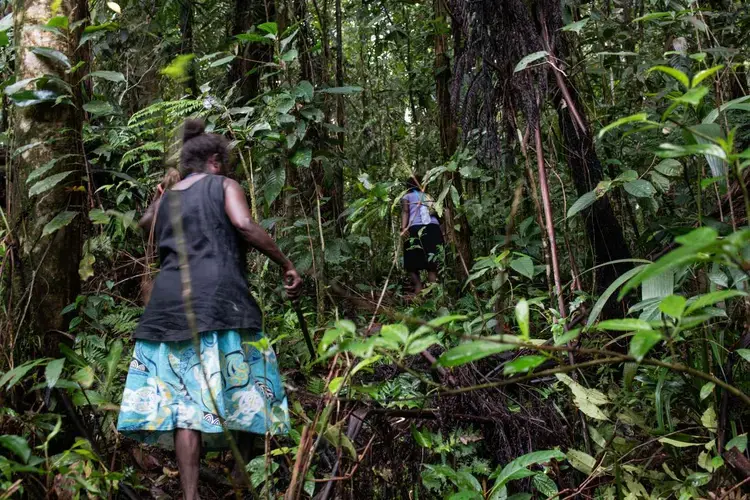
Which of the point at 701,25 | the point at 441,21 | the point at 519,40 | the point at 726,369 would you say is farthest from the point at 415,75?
the point at 726,369

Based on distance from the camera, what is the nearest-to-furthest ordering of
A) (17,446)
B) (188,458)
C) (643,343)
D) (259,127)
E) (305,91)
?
(643,343) → (17,446) → (188,458) → (259,127) → (305,91)

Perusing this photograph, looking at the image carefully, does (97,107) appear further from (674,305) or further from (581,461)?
(674,305)

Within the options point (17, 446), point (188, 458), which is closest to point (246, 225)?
point (188, 458)

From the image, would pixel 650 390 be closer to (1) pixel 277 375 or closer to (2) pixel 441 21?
(1) pixel 277 375

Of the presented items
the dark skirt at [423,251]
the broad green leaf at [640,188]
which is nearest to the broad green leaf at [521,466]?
the broad green leaf at [640,188]

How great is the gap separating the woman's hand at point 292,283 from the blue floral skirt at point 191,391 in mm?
250

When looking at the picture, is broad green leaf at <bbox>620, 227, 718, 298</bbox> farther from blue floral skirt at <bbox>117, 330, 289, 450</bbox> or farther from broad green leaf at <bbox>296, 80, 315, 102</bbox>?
broad green leaf at <bbox>296, 80, 315, 102</bbox>

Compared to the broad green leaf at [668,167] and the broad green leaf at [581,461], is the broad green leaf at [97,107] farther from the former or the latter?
the broad green leaf at [668,167]

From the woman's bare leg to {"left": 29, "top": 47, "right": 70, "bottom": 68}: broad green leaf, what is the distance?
1.53m

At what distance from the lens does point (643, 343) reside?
1.07 metres

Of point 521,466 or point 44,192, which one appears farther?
point 44,192

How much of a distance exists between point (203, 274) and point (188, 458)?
0.72m

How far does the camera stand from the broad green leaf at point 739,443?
197 cm

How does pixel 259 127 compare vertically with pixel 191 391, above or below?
above
